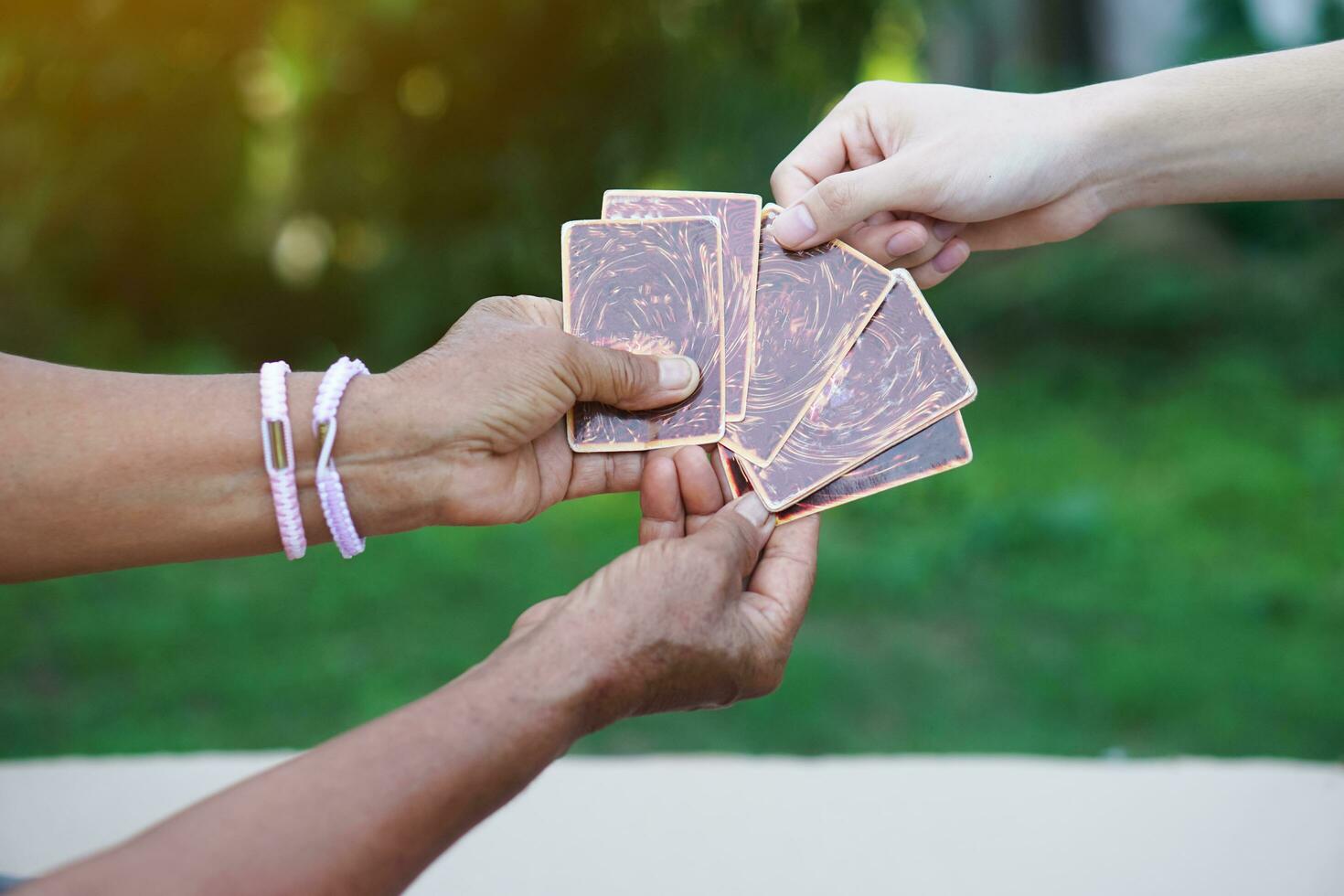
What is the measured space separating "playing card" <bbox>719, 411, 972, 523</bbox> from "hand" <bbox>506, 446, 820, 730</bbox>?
0.83 feet

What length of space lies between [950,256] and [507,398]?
1169 mm

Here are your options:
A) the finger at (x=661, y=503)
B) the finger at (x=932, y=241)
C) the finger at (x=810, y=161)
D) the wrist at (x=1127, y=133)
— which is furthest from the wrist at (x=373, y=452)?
the wrist at (x=1127, y=133)

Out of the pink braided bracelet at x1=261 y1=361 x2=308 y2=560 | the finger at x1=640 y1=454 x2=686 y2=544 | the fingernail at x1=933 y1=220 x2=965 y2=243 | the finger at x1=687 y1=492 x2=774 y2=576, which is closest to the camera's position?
the finger at x1=687 y1=492 x2=774 y2=576

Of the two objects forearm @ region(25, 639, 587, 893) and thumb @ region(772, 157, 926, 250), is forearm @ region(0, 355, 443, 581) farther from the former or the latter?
thumb @ region(772, 157, 926, 250)

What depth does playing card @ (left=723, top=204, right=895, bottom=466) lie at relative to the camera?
7.80ft

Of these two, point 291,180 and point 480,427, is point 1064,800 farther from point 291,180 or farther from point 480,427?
point 291,180

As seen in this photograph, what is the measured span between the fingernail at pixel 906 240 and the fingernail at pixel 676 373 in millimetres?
569

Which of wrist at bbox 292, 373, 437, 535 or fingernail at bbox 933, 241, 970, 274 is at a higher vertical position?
fingernail at bbox 933, 241, 970, 274

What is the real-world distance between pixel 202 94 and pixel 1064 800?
5.04 metres

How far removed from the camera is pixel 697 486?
7.23 feet

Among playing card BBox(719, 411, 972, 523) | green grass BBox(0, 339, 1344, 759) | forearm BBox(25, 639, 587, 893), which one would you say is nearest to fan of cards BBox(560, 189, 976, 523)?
playing card BBox(719, 411, 972, 523)

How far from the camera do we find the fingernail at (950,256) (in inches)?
103

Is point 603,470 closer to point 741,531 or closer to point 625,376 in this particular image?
point 625,376

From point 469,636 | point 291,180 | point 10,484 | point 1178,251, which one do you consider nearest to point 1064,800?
point 10,484
